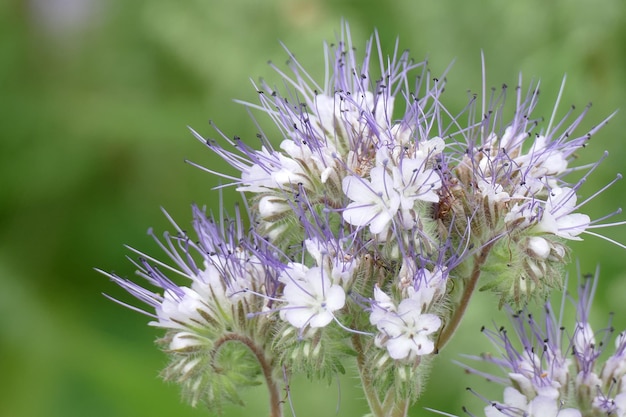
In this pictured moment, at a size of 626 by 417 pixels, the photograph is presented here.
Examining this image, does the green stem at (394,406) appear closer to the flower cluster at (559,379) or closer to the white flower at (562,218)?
the flower cluster at (559,379)

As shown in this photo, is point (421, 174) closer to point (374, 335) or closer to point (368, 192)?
point (368, 192)

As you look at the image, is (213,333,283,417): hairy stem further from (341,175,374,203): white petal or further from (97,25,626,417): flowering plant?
(341,175,374,203): white petal

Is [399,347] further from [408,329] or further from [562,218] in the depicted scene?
[562,218]

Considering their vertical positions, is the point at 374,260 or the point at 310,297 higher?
the point at 374,260

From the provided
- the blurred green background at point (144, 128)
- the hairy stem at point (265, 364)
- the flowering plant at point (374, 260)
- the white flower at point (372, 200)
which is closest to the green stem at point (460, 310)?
the flowering plant at point (374, 260)

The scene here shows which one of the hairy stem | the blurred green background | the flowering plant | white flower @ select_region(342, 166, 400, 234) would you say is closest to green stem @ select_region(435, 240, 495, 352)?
the flowering plant

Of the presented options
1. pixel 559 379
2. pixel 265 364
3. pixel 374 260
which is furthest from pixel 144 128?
pixel 559 379
